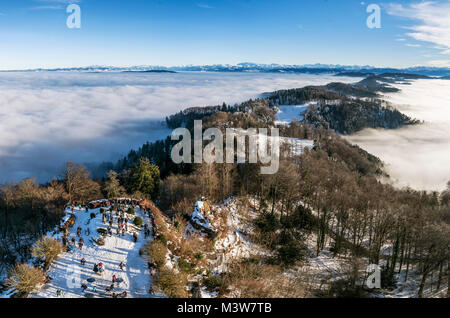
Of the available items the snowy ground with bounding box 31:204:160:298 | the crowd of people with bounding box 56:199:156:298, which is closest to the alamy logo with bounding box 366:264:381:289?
the crowd of people with bounding box 56:199:156:298

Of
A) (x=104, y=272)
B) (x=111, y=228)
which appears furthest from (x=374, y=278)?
(x=111, y=228)

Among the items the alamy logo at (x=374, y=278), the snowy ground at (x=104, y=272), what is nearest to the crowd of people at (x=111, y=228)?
the snowy ground at (x=104, y=272)

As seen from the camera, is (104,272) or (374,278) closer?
(104,272)

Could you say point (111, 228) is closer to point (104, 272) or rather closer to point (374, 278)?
point (104, 272)

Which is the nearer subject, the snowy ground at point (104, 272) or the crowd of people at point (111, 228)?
the snowy ground at point (104, 272)

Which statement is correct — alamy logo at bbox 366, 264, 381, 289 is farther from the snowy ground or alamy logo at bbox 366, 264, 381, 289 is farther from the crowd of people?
the snowy ground

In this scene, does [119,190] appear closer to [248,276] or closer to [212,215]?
[212,215]

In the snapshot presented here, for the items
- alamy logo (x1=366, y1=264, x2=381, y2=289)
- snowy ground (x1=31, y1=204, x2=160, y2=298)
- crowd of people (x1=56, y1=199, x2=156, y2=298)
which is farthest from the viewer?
alamy logo (x1=366, y1=264, x2=381, y2=289)

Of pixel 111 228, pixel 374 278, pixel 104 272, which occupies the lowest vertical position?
pixel 374 278

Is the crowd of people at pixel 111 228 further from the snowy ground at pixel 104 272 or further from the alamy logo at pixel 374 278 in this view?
the alamy logo at pixel 374 278
